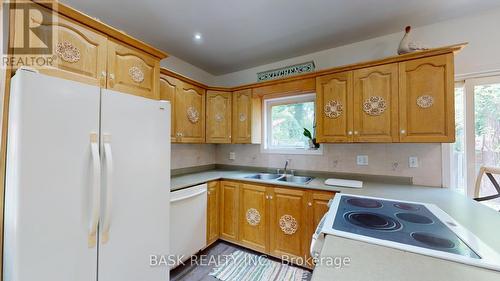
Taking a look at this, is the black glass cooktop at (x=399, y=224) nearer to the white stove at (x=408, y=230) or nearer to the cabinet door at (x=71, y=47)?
the white stove at (x=408, y=230)

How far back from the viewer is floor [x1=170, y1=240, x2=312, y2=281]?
1769 mm

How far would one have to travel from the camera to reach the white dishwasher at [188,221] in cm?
178

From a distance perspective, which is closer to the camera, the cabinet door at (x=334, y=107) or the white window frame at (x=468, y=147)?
the white window frame at (x=468, y=147)

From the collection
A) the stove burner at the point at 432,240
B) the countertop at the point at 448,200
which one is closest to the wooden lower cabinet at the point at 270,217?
the countertop at the point at 448,200

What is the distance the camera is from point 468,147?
1.78 m

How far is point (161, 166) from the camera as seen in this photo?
1365mm

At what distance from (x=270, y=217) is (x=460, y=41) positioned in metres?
2.54

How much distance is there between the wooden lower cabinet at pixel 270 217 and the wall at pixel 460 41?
166 cm

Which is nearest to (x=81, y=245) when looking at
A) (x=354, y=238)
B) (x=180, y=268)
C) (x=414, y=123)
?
(x=180, y=268)

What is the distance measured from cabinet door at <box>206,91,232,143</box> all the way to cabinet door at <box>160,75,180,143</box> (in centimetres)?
55

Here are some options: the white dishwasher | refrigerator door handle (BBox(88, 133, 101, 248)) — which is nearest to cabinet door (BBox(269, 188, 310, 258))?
the white dishwasher

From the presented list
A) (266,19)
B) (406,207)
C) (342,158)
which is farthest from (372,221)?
(266,19)

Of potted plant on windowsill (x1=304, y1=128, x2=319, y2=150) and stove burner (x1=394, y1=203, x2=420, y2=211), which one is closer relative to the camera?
stove burner (x1=394, y1=203, x2=420, y2=211)

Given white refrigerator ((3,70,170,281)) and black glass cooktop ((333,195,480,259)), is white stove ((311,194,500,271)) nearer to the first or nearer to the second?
black glass cooktop ((333,195,480,259))
